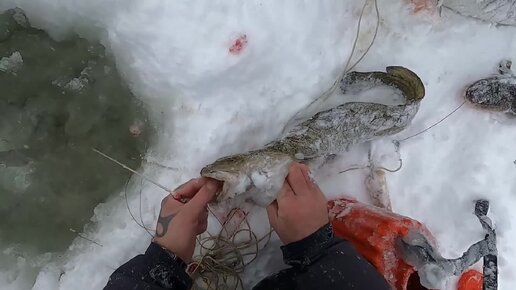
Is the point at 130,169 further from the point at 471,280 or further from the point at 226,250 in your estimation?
the point at 471,280

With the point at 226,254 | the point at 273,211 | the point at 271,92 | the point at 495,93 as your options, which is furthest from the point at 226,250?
the point at 495,93

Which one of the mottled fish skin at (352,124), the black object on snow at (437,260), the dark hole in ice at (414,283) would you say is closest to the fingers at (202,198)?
the mottled fish skin at (352,124)

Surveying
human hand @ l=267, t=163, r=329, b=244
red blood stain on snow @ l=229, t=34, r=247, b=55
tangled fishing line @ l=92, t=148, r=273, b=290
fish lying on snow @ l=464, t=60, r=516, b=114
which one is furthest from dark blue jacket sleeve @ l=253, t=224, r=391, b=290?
fish lying on snow @ l=464, t=60, r=516, b=114

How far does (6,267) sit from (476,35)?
1.70 meters

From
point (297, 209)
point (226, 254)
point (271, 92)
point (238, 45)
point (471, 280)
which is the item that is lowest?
point (471, 280)

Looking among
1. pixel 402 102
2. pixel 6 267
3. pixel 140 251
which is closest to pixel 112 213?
pixel 140 251

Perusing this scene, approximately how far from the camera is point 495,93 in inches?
A: 76.3

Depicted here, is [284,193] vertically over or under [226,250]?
over

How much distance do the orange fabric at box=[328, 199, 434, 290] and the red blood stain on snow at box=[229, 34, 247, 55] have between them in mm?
583

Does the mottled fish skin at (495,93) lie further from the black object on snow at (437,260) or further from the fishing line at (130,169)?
the fishing line at (130,169)

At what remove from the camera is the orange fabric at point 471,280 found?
6.20 ft

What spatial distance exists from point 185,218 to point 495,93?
3.62 feet

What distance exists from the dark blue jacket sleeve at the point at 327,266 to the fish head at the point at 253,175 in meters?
0.16

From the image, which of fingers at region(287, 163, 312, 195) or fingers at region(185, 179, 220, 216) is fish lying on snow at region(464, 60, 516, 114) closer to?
fingers at region(287, 163, 312, 195)
